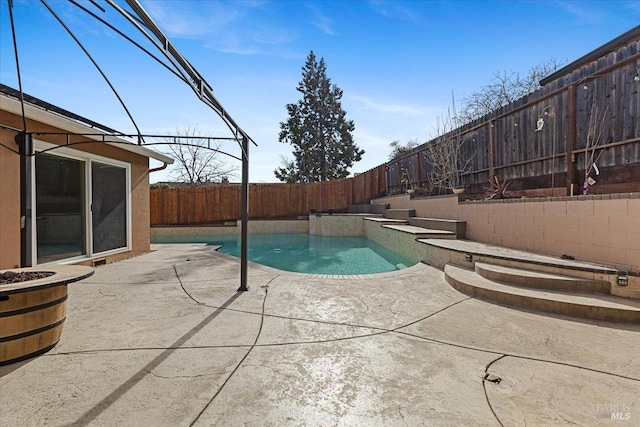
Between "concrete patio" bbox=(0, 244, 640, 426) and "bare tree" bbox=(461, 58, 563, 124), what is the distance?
12.1 metres

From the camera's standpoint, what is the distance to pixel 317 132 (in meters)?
20.2

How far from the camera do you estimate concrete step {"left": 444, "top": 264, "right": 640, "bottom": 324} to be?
2.63 metres

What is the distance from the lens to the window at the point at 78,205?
14.0 feet

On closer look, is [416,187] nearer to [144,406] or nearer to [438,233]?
[438,233]

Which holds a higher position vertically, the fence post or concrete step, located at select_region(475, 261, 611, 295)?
the fence post

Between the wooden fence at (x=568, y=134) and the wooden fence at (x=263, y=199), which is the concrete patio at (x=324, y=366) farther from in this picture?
the wooden fence at (x=263, y=199)

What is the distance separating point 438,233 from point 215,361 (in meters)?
5.18

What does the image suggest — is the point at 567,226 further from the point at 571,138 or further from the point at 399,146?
the point at 399,146

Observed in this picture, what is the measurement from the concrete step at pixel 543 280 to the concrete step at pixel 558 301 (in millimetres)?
89

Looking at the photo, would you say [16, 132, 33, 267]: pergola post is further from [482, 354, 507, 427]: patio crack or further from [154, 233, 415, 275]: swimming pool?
[482, 354, 507, 427]: patio crack

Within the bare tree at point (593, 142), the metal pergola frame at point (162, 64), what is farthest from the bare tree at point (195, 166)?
the bare tree at point (593, 142)

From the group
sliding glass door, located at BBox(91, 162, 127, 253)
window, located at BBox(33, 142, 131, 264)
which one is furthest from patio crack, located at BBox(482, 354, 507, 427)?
sliding glass door, located at BBox(91, 162, 127, 253)

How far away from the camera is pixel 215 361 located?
1945 mm

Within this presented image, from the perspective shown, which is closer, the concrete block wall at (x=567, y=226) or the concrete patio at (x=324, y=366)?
the concrete patio at (x=324, y=366)
